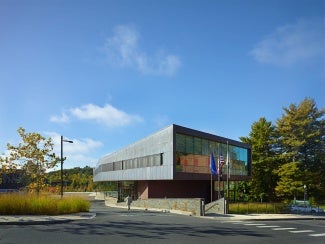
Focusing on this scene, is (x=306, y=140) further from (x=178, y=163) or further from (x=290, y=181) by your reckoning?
(x=178, y=163)

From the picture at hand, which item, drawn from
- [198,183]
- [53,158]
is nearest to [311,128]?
[198,183]

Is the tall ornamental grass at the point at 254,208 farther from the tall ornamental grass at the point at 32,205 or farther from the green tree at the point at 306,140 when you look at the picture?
the green tree at the point at 306,140

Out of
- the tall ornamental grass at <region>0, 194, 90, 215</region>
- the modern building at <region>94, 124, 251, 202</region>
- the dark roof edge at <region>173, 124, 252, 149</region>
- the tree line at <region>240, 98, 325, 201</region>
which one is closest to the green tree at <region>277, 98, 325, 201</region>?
the tree line at <region>240, 98, 325, 201</region>

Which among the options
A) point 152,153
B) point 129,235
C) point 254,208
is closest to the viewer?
point 129,235

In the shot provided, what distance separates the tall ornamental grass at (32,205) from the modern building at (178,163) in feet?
59.7

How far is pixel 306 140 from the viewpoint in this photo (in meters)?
61.9

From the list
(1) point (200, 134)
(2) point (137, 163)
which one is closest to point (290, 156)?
(1) point (200, 134)

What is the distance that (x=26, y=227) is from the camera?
1714cm

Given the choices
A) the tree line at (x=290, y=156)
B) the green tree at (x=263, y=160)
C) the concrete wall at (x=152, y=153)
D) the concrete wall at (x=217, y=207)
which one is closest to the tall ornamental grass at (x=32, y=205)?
the concrete wall at (x=217, y=207)

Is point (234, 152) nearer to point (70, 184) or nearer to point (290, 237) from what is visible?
point (290, 237)

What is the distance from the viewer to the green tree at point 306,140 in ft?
200

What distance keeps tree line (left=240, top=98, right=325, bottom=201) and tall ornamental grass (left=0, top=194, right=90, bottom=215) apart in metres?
40.8

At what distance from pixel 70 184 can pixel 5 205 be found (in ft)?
308

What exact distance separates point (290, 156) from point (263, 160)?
4325 mm
